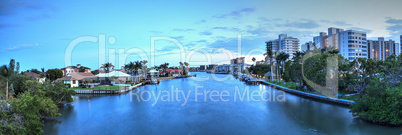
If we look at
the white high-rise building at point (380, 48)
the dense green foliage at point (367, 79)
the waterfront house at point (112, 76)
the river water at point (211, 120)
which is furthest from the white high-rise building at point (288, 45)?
the river water at point (211, 120)

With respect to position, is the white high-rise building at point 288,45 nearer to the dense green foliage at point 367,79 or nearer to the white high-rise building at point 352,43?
the white high-rise building at point 352,43

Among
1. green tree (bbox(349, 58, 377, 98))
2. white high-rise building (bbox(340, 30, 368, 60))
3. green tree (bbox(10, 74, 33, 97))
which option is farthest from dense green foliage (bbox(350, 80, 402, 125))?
white high-rise building (bbox(340, 30, 368, 60))

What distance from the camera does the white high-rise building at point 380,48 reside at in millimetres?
73312

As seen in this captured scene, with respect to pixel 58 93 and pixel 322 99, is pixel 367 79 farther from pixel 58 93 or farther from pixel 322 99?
pixel 58 93

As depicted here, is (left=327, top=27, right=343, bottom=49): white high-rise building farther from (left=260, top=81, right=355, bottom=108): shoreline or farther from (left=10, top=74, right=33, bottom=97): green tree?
(left=10, top=74, right=33, bottom=97): green tree

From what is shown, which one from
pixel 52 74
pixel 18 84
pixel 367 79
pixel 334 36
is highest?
pixel 334 36

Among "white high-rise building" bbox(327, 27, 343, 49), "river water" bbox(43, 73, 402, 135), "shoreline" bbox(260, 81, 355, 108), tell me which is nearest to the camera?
→ "river water" bbox(43, 73, 402, 135)

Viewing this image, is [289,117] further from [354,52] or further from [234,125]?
[354,52]

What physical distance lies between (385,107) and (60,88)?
30.5 metres

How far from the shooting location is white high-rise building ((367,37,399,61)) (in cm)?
7331

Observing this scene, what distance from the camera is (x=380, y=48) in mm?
72188

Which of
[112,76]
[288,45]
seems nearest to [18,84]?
[112,76]

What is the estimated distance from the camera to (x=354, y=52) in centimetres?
5856

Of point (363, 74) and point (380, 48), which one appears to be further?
point (380, 48)
